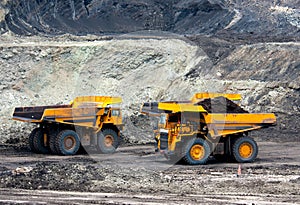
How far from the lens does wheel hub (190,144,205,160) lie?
16.9 m

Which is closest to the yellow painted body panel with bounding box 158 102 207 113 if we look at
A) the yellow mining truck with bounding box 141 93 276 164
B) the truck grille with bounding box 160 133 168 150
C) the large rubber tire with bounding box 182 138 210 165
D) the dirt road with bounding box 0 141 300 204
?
the yellow mining truck with bounding box 141 93 276 164

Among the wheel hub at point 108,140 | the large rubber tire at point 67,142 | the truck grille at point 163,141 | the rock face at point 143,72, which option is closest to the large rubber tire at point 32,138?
the large rubber tire at point 67,142

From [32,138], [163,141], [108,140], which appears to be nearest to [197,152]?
[163,141]

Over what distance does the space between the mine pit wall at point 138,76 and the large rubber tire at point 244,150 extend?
6676 millimetres

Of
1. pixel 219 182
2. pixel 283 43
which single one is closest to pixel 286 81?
Result: pixel 283 43

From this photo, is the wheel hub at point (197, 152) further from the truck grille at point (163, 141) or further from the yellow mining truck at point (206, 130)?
the truck grille at point (163, 141)

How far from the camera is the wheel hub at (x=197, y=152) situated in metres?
16.9

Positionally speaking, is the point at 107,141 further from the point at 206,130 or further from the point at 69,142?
the point at 206,130

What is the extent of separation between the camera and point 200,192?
13008 mm

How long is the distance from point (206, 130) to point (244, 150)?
137cm

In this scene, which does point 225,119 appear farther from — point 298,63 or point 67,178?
point 298,63

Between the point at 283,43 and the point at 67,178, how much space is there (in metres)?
20.8

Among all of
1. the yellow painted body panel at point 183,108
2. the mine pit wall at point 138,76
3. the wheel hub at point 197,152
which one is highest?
the mine pit wall at point 138,76

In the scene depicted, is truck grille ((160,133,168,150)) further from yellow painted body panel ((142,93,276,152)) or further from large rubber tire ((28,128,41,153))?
large rubber tire ((28,128,41,153))
